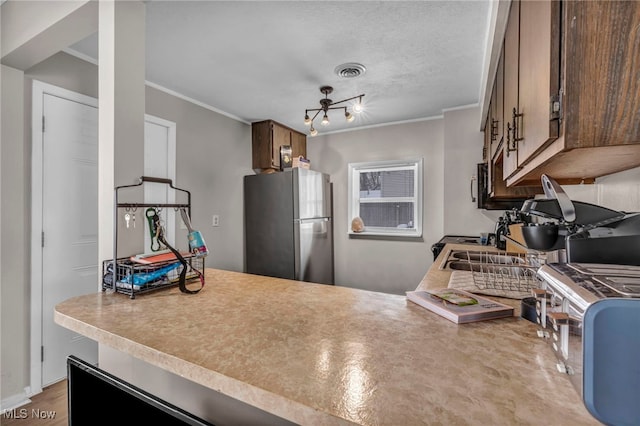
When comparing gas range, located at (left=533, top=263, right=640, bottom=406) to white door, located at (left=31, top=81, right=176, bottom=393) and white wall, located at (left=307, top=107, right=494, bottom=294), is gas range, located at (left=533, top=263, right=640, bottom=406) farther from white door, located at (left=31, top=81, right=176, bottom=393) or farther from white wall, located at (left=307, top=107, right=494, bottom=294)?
white wall, located at (left=307, top=107, right=494, bottom=294)

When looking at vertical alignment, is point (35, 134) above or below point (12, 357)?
above

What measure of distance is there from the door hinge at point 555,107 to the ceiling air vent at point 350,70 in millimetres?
1728

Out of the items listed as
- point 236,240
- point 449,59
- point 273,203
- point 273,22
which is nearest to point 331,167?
point 273,203

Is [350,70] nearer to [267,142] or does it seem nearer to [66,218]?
[267,142]

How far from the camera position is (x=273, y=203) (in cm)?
344

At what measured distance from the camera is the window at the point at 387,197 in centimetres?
375

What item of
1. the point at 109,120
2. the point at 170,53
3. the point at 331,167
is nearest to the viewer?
the point at 109,120

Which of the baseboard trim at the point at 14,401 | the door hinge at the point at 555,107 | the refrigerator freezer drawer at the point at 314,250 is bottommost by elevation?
the baseboard trim at the point at 14,401

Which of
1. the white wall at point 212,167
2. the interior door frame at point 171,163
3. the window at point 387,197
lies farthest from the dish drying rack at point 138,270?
the window at point 387,197

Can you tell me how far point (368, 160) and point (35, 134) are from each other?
3.14m

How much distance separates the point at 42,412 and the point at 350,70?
9.98 feet

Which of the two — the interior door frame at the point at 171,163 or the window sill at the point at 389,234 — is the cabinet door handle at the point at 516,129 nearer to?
the window sill at the point at 389,234

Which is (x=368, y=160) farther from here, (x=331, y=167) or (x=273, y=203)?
(x=273, y=203)

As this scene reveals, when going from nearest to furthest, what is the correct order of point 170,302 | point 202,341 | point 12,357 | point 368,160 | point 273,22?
1. point 202,341
2. point 170,302
3. point 273,22
4. point 12,357
5. point 368,160
